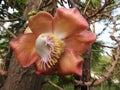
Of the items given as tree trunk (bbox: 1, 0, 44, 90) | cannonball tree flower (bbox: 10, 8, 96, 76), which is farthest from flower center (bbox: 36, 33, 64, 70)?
tree trunk (bbox: 1, 0, 44, 90)

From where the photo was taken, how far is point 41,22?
21.3 inches

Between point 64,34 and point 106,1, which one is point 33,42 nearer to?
point 64,34

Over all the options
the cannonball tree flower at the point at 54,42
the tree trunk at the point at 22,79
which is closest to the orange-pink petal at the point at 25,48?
the cannonball tree flower at the point at 54,42

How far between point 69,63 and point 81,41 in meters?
0.04

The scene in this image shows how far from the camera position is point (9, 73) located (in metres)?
0.84

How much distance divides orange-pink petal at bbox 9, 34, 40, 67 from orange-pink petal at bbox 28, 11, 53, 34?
0.01 metres

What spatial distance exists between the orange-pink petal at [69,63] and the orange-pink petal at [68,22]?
3cm

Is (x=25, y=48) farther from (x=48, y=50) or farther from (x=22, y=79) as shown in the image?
(x=22, y=79)

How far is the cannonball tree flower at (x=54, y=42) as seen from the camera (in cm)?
52

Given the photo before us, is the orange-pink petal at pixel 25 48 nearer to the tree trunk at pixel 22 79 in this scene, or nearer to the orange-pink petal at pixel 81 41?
the orange-pink petal at pixel 81 41

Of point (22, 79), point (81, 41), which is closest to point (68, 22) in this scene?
point (81, 41)

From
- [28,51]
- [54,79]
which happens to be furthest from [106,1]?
[54,79]

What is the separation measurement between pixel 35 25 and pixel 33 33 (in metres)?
0.02

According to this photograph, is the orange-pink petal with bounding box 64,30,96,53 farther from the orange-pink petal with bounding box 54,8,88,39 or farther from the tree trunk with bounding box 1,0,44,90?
the tree trunk with bounding box 1,0,44,90
